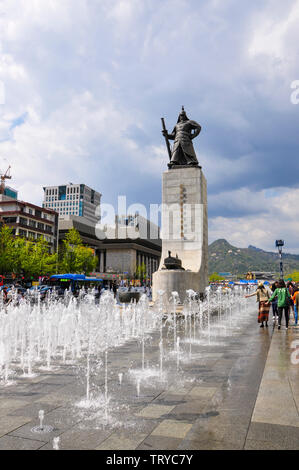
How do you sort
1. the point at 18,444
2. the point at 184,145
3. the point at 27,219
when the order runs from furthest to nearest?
the point at 27,219, the point at 184,145, the point at 18,444

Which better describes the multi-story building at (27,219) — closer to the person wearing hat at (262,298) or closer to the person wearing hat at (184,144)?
the person wearing hat at (184,144)

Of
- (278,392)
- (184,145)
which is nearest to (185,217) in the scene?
(184,145)

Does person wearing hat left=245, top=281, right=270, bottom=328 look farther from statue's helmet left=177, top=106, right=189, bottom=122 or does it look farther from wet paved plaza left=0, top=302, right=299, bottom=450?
statue's helmet left=177, top=106, right=189, bottom=122

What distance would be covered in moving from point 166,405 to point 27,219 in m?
67.9

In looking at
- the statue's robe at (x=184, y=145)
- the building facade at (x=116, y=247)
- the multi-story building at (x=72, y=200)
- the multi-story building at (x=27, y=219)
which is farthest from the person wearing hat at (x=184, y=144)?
the multi-story building at (x=72, y=200)

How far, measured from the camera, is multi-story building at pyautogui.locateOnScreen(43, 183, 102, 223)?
16588 cm

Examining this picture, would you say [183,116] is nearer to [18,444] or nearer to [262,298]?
[262,298]

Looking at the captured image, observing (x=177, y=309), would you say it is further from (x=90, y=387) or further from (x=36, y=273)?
(x=36, y=273)

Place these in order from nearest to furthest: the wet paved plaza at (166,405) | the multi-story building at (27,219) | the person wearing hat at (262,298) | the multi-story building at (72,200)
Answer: the wet paved plaza at (166,405) → the person wearing hat at (262,298) → the multi-story building at (27,219) → the multi-story building at (72,200)

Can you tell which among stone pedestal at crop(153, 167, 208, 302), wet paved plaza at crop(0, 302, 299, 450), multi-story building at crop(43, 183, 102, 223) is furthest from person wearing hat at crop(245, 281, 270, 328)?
multi-story building at crop(43, 183, 102, 223)

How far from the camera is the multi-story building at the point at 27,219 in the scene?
65125mm

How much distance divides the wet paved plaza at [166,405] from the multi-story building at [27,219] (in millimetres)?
58974

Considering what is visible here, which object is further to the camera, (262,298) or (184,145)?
(184,145)

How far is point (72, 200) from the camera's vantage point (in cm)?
16800
